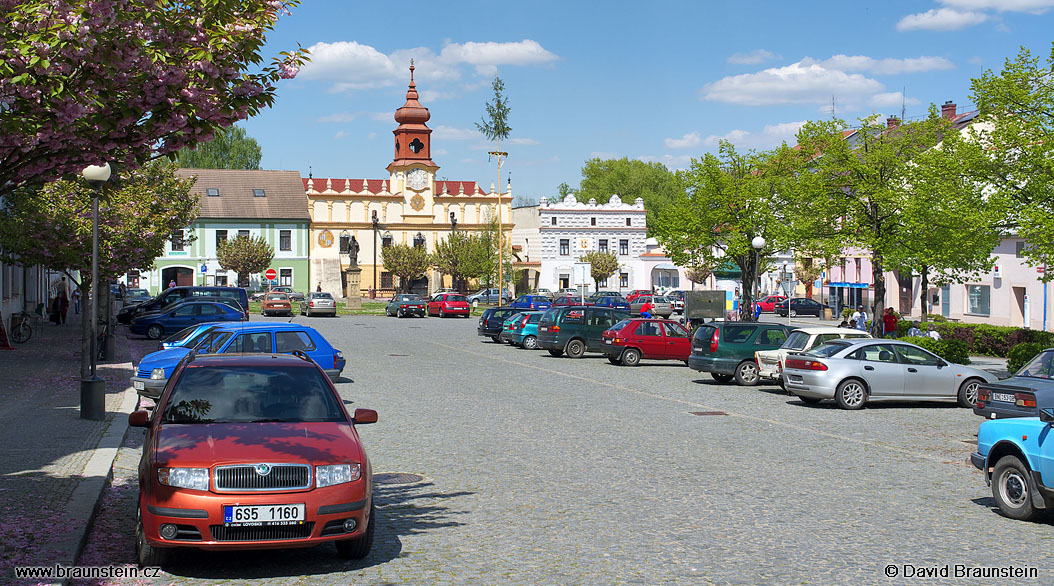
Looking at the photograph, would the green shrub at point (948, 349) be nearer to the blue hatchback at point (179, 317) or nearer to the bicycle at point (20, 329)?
the blue hatchback at point (179, 317)

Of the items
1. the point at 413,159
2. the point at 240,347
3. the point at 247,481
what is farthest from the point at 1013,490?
the point at 413,159

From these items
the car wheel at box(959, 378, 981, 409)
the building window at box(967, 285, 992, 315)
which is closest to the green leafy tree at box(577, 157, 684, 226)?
the building window at box(967, 285, 992, 315)

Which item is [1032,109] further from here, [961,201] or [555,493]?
[555,493]

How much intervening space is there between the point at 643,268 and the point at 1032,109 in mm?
78039

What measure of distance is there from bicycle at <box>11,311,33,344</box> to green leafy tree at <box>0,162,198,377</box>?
2.13 m

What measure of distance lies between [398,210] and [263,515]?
94479 mm

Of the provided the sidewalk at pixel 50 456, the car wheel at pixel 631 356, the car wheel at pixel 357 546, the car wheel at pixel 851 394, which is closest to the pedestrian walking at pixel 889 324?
the car wheel at pixel 631 356

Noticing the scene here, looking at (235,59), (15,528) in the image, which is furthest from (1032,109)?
(15,528)

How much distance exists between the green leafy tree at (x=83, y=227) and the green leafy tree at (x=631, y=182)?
88598 mm

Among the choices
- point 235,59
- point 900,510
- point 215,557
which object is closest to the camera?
point 215,557

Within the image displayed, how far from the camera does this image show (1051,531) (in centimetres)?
909

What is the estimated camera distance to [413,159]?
326ft

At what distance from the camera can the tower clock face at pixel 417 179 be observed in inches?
3935

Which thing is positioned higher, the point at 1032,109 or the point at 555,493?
the point at 1032,109
